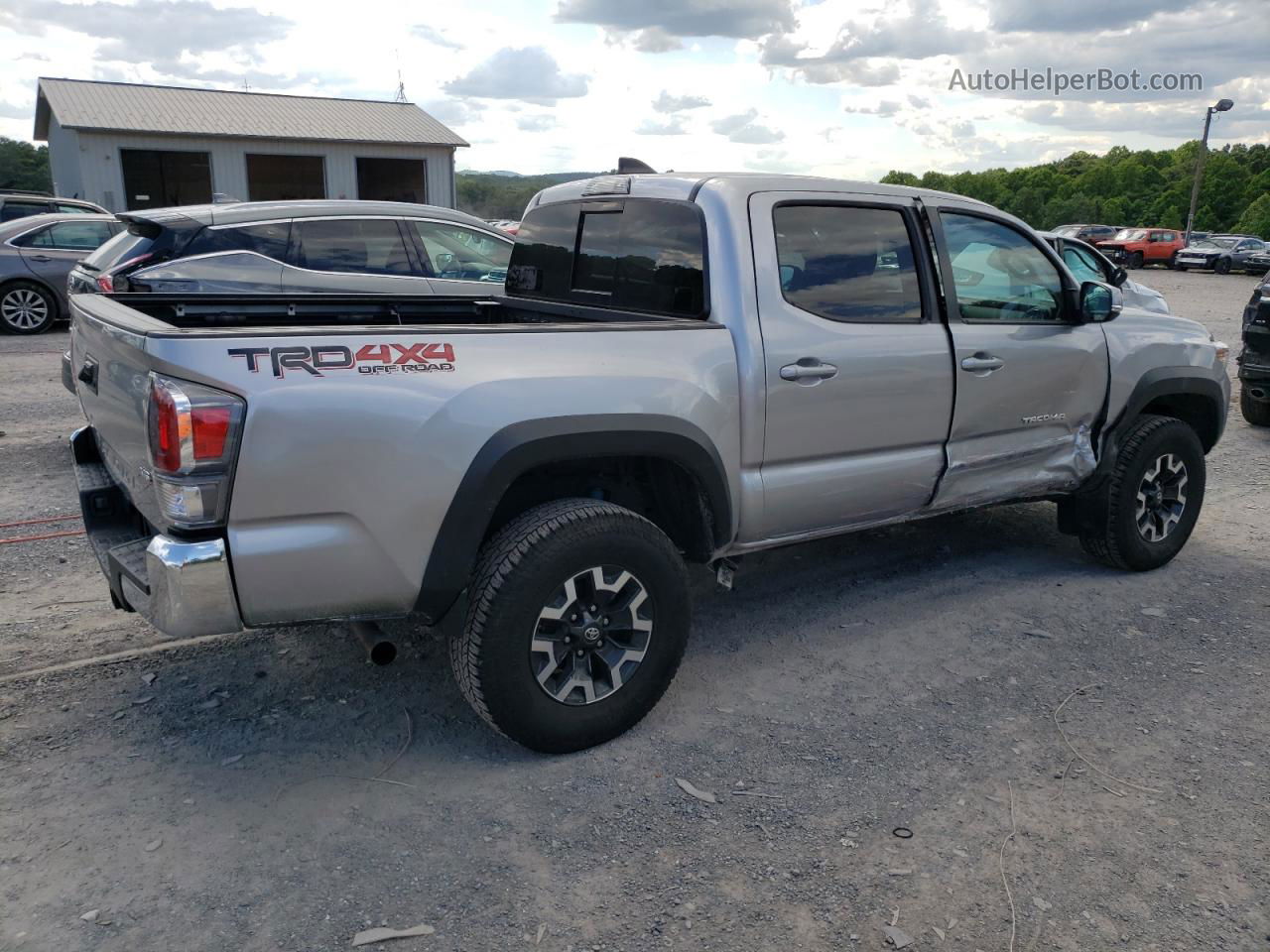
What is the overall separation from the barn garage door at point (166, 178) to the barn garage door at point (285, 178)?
1574mm

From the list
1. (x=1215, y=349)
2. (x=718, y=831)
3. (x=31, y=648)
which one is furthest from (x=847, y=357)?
(x=31, y=648)

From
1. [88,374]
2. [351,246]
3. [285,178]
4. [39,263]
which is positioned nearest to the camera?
[88,374]

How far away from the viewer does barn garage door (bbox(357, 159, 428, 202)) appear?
1205 inches

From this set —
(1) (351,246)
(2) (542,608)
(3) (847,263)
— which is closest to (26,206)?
(1) (351,246)

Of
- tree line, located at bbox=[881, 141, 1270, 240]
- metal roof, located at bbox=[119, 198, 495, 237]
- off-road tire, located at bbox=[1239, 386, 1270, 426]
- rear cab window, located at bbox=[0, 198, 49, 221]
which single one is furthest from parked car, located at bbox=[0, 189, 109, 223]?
tree line, located at bbox=[881, 141, 1270, 240]

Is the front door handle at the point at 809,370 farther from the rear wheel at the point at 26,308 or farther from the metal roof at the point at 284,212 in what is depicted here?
the rear wheel at the point at 26,308

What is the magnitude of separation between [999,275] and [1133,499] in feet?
4.58

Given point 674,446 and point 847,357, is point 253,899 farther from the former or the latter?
point 847,357

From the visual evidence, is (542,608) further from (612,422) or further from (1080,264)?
(1080,264)

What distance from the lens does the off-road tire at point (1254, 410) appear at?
913 cm

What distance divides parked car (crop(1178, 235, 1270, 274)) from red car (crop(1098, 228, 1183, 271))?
0.68 metres

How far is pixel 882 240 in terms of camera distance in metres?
4.31

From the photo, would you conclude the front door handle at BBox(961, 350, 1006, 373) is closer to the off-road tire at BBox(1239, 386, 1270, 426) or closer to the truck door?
the truck door

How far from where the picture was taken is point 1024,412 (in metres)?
4.71
